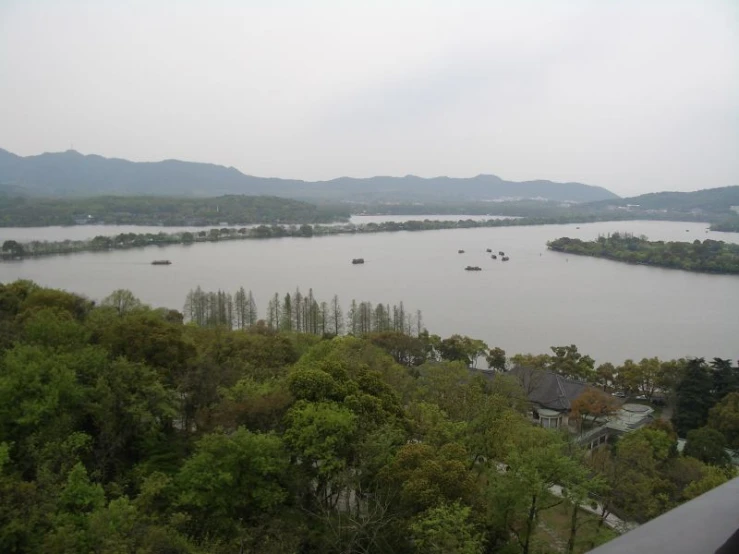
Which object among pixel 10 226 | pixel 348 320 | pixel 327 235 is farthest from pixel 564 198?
pixel 348 320

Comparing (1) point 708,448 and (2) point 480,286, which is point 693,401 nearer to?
(1) point 708,448

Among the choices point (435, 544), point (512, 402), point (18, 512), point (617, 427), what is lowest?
point (617, 427)

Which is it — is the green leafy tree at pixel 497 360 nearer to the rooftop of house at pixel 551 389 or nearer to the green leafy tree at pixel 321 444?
the rooftop of house at pixel 551 389

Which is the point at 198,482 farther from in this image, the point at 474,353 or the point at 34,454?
the point at 474,353

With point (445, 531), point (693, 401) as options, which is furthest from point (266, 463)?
point (693, 401)

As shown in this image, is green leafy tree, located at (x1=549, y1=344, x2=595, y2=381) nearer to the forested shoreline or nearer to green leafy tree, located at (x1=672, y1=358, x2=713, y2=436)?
green leafy tree, located at (x1=672, y1=358, x2=713, y2=436)

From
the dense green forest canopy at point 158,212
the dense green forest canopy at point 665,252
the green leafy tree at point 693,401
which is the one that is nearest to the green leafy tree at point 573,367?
the green leafy tree at point 693,401

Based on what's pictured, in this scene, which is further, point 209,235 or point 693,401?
point 209,235
